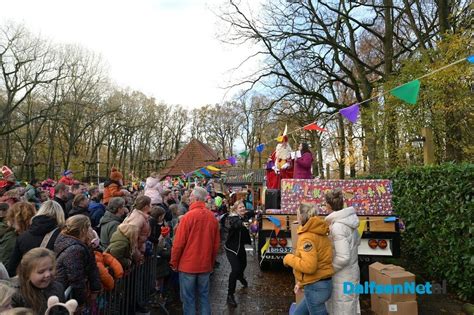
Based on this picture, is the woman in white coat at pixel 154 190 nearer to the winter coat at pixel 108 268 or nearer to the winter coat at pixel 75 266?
the winter coat at pixel 108 268

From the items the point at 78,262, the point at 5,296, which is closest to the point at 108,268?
the point at 78,262

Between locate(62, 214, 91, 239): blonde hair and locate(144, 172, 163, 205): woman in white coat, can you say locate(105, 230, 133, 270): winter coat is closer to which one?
locate(62, 214, 91, 239): blonde hair

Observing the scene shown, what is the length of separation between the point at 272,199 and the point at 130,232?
14.1 ft

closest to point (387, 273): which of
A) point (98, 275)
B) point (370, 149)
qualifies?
point (98, 275)

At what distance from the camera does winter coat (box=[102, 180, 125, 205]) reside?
753cm

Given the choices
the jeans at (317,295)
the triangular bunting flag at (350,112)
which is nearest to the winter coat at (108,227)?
the jeans at (317,295)

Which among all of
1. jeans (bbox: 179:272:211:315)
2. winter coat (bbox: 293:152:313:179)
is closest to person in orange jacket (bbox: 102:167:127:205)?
jeans (bbox: 179:272:211:315)

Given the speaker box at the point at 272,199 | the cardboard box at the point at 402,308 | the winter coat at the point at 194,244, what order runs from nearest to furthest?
the winter coat at the point at 194,244 → the cardboard box at the point at 402,308 → the speaker box at the point at 272,199

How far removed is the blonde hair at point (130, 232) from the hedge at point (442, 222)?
4.78 meters

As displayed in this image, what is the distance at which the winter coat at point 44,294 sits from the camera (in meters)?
2.72

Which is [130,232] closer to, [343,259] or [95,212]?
[95,212]

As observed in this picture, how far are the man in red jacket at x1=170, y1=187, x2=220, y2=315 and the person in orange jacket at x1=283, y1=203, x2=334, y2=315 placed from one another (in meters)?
1.23

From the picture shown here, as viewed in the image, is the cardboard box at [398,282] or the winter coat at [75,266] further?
the cardboard box at [398,282]

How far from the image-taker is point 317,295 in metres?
3.93
